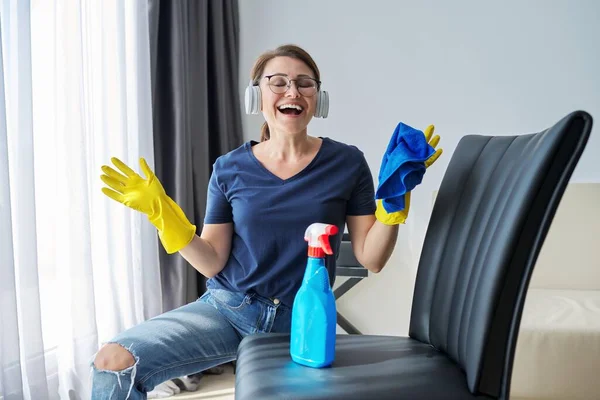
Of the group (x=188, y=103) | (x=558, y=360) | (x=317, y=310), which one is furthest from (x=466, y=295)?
(x=188, y=103)

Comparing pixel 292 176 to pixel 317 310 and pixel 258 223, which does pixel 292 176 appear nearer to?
pixel 258 223

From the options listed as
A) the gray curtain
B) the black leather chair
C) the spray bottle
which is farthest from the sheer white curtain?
the spray bottle

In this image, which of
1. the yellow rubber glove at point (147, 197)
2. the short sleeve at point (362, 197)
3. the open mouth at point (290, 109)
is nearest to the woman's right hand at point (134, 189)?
the yellow rubber glove at point (147, 197)

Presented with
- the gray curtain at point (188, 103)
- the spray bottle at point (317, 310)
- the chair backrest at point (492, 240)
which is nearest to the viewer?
the chair backrest at point (492, 240)

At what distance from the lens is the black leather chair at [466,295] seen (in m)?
0.72

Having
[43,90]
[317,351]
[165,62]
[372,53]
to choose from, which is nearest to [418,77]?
[372,53]

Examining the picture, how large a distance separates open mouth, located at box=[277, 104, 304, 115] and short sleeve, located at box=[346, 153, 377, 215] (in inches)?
8.7

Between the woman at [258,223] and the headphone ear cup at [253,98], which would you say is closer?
the woman at [258,223]

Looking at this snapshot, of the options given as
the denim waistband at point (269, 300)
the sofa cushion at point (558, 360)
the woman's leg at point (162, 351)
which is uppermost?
the denim waistband at point (269, 300)

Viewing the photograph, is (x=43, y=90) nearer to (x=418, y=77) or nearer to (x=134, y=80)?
(x=134, y=80)

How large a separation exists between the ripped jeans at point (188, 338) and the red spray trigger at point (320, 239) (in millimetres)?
361

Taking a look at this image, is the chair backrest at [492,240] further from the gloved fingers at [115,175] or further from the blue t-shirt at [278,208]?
the gloved fingers at [115,175]

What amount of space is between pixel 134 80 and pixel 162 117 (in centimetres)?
22

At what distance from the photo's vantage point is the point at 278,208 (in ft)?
4.09
